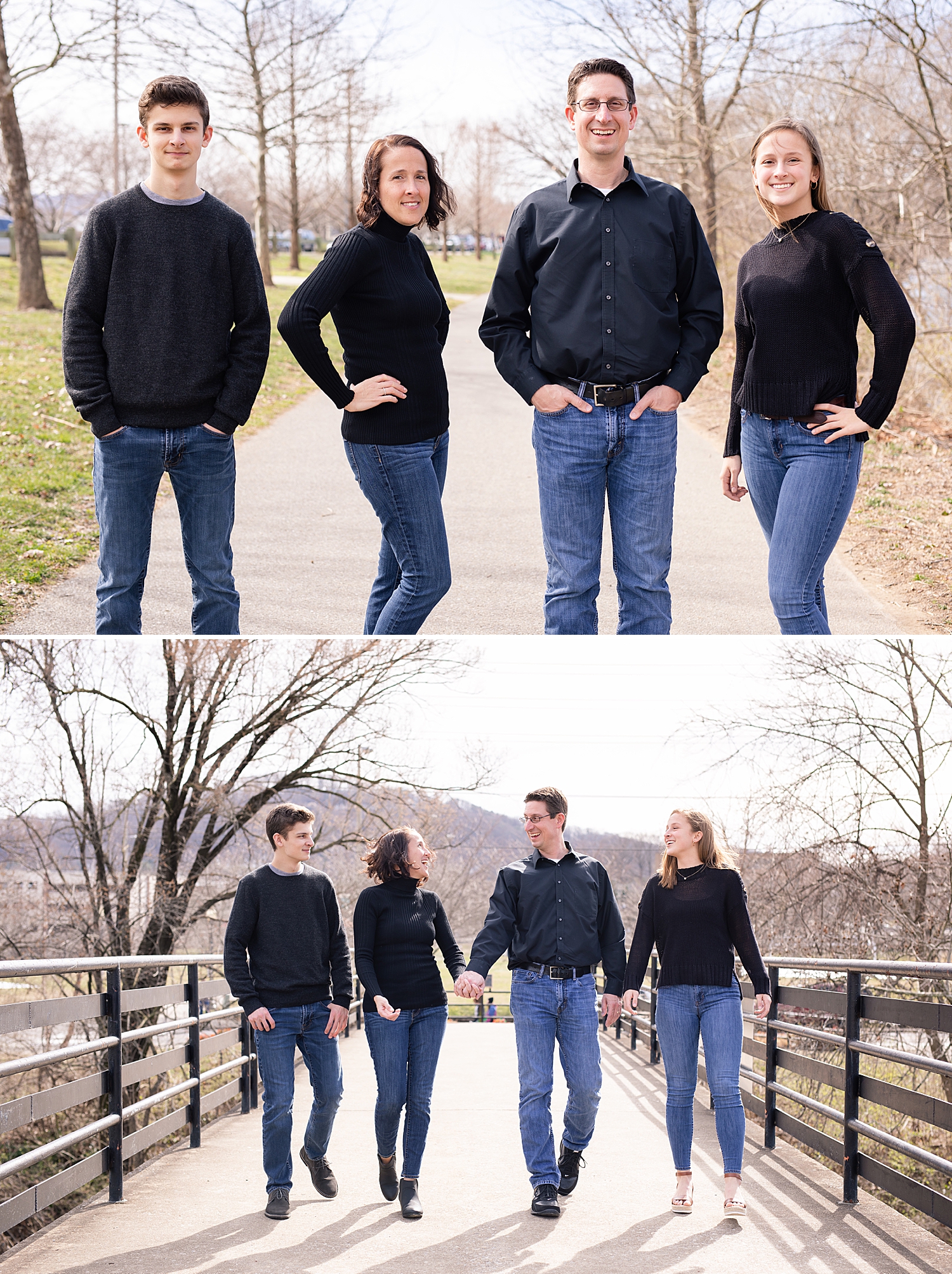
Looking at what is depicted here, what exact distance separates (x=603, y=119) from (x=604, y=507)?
1.36 m

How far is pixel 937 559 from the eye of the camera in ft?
28.7

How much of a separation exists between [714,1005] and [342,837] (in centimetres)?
1233

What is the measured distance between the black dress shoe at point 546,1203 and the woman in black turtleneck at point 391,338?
239 centimetres

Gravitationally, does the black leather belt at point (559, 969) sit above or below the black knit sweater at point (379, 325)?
below

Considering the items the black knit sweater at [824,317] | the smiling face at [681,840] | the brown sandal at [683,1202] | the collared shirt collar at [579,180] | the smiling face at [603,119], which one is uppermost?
the smiling face at [603,119]

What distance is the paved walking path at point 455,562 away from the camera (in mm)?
7078

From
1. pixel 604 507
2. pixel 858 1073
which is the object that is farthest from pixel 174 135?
pixel 858 1073

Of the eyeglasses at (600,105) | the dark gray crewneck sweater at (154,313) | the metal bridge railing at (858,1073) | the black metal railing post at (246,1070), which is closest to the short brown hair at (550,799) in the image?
the metal bridge railing at (858,1073)

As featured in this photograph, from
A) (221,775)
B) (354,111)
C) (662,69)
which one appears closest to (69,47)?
(354,111)

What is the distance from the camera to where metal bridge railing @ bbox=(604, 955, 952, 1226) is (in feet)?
12.5

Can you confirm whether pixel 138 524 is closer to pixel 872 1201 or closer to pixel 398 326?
pixel 398 326

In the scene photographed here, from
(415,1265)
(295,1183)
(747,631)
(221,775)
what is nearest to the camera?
(415,1265)

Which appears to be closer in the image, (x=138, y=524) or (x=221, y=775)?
(x=138, y=524)

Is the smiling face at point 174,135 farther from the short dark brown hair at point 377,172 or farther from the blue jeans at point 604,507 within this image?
the blue jeans at point 604,507
